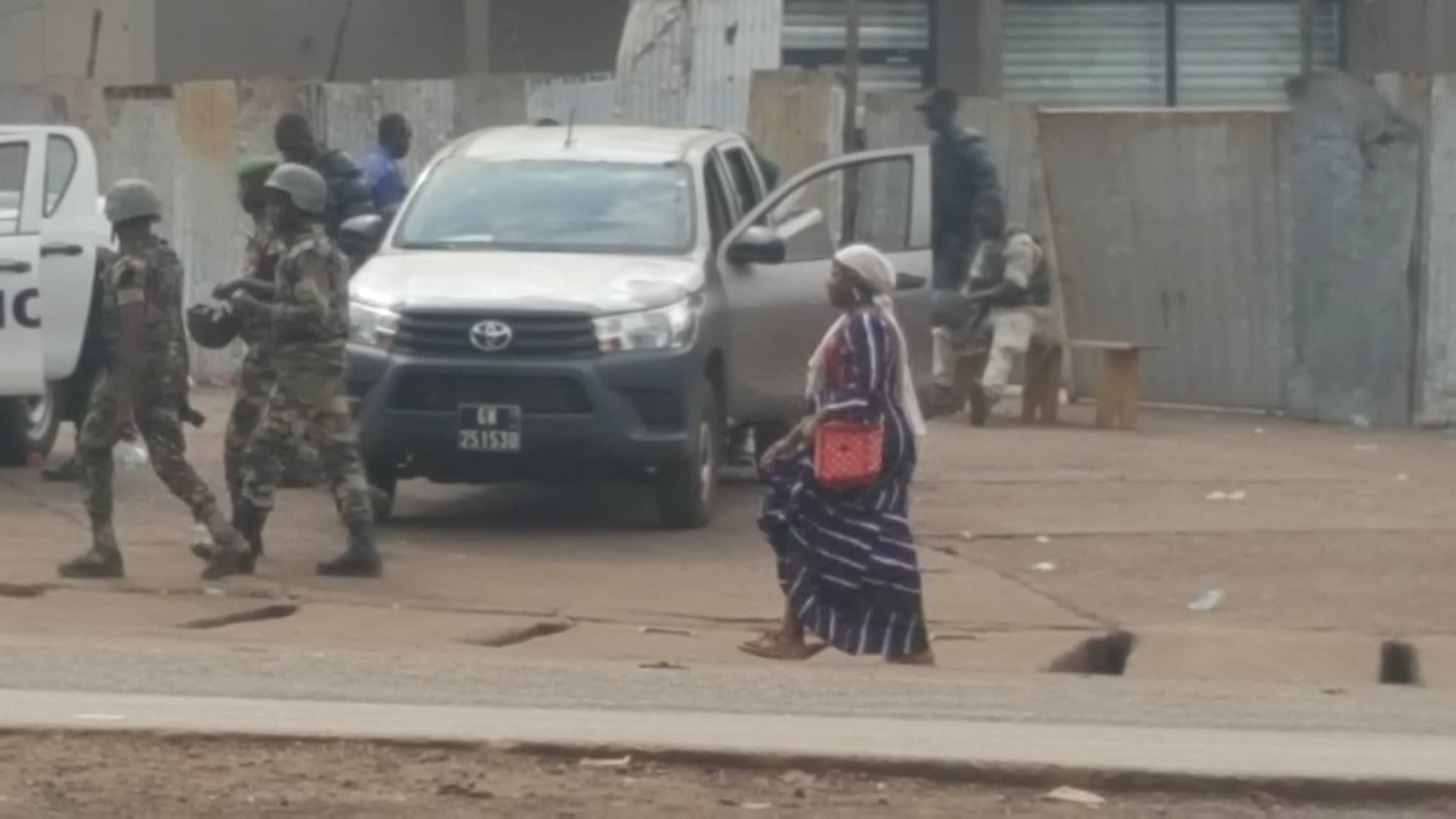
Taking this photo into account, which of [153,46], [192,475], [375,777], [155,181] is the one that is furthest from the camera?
[153,46]

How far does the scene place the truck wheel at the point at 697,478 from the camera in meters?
13.7

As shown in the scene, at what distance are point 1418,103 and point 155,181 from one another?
8.86 meters

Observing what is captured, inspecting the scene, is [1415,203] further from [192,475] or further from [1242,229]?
[192,475]

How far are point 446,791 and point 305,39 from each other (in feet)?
70.7

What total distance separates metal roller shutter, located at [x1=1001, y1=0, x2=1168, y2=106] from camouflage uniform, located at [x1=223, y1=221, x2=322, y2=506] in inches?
694

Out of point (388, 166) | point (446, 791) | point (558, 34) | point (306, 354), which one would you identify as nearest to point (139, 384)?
point (306, 354)

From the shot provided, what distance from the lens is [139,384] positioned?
11.6 m

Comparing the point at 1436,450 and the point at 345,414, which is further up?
the point at 345,414

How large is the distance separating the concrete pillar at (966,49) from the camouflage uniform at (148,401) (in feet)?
57.5

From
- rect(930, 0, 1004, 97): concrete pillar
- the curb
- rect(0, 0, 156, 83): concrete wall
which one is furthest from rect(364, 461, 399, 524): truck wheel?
rect(930, 0, 1004, 97): concrete pillar

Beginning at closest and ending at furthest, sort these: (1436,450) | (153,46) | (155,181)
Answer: (1436,450)
(155,181)
(153,46)

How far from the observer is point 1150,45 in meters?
29.5

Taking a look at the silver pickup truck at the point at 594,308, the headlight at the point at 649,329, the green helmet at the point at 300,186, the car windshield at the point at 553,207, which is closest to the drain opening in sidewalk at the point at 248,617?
the green helmet at the point at 300,186

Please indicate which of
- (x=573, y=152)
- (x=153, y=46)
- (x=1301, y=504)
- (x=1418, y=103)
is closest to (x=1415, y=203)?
(x=1418, y=103)
